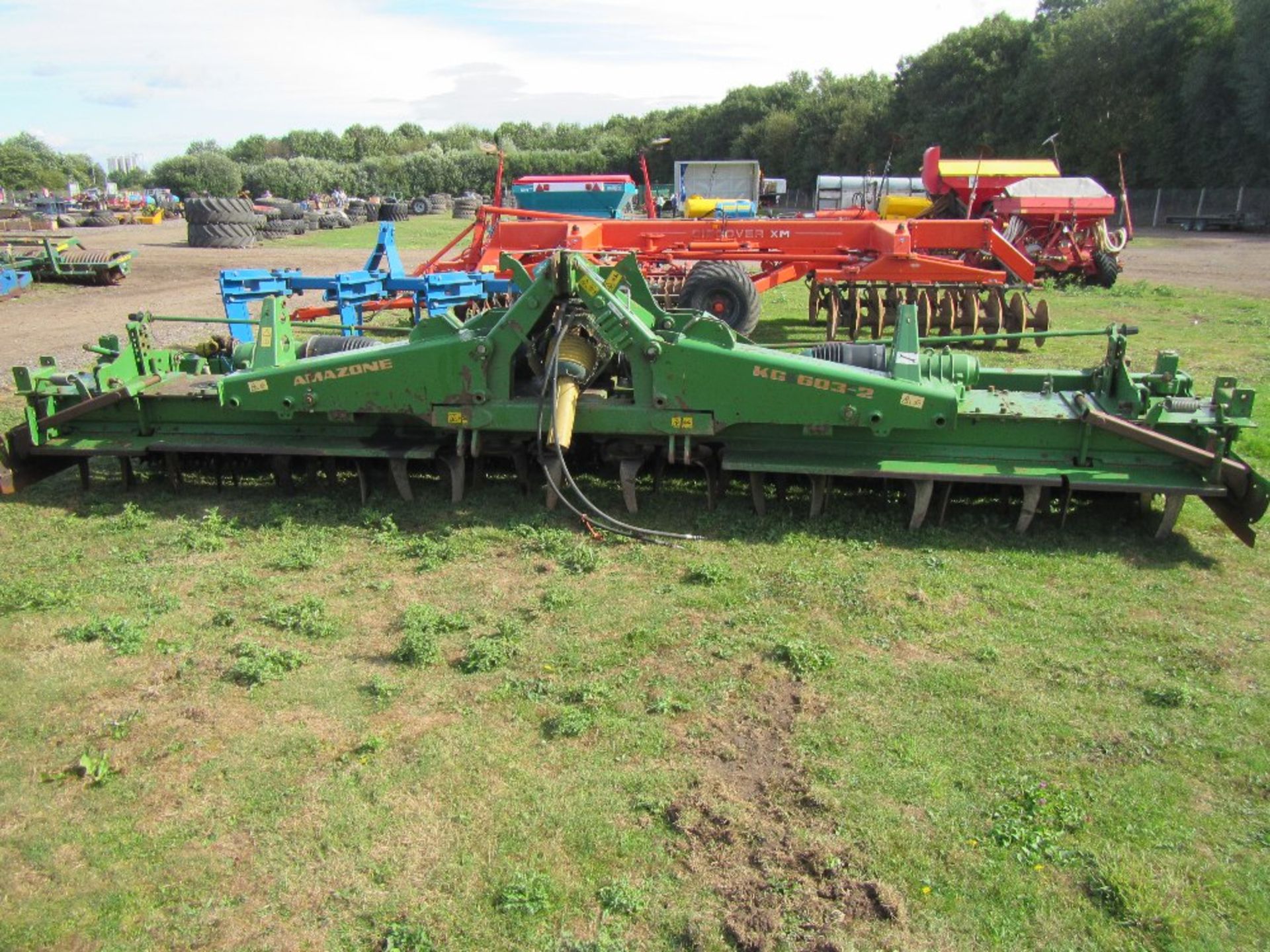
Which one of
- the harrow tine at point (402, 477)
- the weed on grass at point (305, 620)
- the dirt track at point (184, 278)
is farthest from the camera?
the dirt track at point (184, 278)

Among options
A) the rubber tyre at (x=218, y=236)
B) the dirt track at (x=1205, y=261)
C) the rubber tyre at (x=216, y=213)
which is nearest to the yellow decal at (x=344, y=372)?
the dirt track at (x=1205, y=261)

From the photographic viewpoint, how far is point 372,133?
93812 mm

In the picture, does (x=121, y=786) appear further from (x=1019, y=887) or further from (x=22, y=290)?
(x=22, y=290)

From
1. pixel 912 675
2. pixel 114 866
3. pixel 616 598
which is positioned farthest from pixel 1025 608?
pixel 114 866

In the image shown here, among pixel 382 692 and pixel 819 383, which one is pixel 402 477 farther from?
pixel 819 383

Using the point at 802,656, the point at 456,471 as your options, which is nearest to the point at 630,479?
the point at 456,471

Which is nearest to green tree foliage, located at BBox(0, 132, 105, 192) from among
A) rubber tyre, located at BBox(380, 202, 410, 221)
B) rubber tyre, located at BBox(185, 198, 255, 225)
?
rubber tyre, located at BBox(380, 202, 410, 221)

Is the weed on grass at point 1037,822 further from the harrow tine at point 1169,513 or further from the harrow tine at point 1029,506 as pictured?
the harrow tine at point 1169,513

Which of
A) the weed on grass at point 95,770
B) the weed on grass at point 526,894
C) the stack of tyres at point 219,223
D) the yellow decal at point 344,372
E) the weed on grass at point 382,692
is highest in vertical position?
the stack of tyres at point 219,223

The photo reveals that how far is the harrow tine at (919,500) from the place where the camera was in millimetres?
5648

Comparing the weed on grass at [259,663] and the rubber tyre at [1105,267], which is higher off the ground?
the rubber tyre at [1105,267]

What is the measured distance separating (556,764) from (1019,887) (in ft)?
5.28

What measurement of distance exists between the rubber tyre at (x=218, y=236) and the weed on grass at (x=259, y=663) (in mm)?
27909

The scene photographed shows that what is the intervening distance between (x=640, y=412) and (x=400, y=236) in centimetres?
3026
